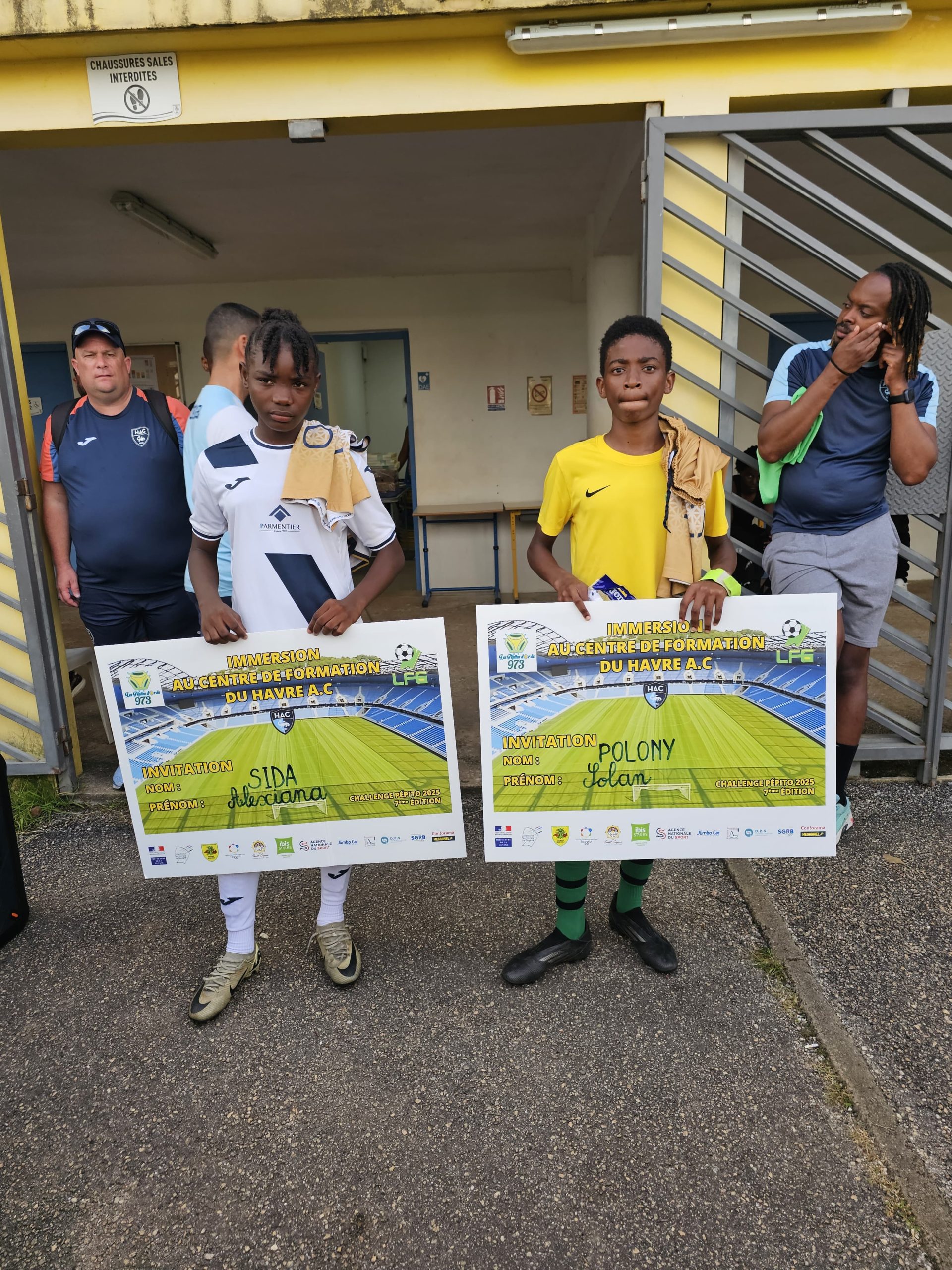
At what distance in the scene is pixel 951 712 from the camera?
14.1ft

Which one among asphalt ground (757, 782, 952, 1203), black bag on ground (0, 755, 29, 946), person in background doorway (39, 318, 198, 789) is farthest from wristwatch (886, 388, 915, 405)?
black bag on ground (0, 755, 29, 946)

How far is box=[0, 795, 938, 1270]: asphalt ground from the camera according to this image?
1707 millimetres

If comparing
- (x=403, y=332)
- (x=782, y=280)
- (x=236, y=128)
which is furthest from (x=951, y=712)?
(x=403, y=332)

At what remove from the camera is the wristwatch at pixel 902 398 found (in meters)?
2.69

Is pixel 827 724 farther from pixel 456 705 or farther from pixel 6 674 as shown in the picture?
pixel 6 674

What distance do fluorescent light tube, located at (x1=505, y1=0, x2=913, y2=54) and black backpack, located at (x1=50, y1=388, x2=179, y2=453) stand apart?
2.02 m

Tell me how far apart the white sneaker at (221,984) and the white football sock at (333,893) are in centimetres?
25

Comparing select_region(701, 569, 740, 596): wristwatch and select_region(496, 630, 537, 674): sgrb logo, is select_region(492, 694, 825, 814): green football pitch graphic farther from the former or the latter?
select_region(701, 569, 740, 596): wristwatch

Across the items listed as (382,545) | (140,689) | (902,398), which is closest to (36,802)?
(140,689)

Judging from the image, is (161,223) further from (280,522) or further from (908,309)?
(908,309)

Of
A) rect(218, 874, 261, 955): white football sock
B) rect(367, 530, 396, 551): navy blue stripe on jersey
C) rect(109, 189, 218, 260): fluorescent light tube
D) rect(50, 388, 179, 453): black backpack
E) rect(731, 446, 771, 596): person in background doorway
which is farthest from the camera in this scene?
rect(731, 446, 771, 596): person in background doorway

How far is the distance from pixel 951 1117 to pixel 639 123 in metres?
4.46

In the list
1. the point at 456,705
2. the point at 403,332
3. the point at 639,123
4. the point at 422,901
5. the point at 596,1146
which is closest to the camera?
the point at 596,1146

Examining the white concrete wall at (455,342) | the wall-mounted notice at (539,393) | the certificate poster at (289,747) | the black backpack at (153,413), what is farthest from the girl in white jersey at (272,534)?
the wall-mounted notice at (539,393)
